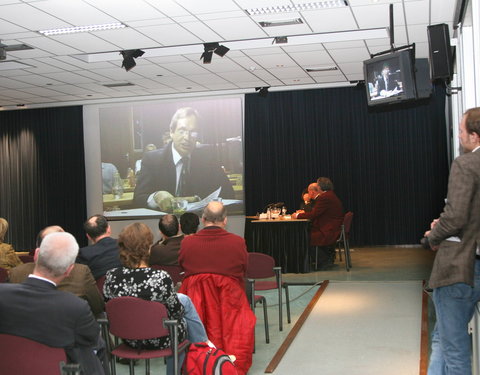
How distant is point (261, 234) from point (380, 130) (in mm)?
4518

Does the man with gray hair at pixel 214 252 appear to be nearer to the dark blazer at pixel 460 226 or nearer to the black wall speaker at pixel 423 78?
the dark blazer at pixel 460 226

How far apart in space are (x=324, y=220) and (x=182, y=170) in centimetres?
464

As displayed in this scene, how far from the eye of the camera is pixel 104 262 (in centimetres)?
479

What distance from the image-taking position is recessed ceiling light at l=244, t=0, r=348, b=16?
714cm

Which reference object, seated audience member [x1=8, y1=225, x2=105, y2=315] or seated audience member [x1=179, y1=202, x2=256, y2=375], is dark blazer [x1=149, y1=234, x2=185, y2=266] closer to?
seated audience member [x1=179, y1=202, x2=256, y2=375]

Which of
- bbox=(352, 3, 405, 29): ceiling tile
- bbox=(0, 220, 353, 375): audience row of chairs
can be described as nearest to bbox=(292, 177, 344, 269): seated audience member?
bbox=(352, 3, 405, 29): ceiling tile

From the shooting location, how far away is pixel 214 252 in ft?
15.3

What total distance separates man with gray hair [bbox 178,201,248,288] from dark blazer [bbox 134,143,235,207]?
8.72 metres

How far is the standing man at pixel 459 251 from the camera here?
2.81m

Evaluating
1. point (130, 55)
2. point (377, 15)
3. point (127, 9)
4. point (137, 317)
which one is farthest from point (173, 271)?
point (130, 55)

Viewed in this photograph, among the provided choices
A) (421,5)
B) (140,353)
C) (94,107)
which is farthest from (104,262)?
(94,107)

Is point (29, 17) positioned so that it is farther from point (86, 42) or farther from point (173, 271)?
point (173, 271)

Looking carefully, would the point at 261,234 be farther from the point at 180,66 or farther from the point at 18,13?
the point at 18,13

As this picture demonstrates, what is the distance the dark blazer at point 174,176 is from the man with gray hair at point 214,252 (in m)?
8.72
